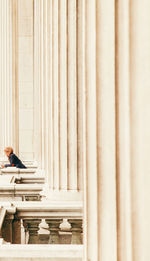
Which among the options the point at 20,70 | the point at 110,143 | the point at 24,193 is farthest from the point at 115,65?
the point at 20,70

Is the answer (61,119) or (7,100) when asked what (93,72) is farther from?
(7,100)

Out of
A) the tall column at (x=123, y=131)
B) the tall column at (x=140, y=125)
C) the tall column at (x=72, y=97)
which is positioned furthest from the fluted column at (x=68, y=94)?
the tall column at (x=140, y=125)

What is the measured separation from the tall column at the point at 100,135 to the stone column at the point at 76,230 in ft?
12.2

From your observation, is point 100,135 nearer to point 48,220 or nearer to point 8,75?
point 48,220

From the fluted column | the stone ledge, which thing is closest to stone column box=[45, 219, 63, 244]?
the fluted column

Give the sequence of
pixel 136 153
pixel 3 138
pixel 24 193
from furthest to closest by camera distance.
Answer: pixel 3 138 < pixel 24 193 < pixel 136 153

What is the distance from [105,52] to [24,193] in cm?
802

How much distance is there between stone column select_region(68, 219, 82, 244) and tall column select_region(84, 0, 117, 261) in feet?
12.2

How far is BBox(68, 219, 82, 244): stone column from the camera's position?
7400 mm

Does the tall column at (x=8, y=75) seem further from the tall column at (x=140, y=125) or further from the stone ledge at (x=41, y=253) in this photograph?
the tall column at (x=140, y=125)

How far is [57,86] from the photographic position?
9.59m

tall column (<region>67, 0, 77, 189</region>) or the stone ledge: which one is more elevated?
tall column (<region>67, 0, 77, 189</region>)

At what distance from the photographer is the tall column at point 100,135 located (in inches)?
127

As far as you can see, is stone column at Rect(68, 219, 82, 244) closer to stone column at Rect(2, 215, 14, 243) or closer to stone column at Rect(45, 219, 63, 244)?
stone column at Rect(45, 219, 63, 244)
